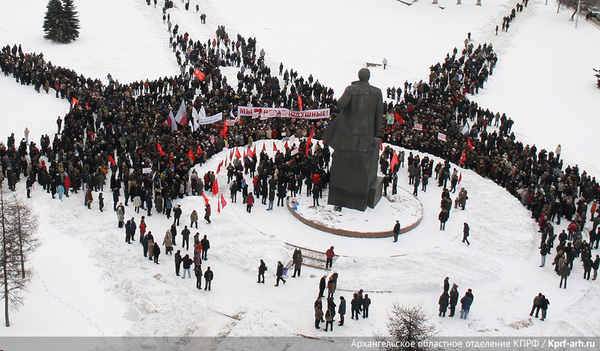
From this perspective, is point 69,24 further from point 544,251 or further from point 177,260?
point 544,251

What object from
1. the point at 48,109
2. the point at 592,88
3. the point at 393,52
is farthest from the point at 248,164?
the point at 592,88

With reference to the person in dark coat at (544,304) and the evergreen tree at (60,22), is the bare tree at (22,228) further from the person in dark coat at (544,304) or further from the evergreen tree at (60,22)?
the evergreen tree at (60,22)

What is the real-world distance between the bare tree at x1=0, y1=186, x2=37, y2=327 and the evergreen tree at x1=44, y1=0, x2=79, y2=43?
3122cm

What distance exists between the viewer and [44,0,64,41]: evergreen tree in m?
51.6

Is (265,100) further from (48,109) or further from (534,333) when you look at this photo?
(534,333)

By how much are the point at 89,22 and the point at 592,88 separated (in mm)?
39101

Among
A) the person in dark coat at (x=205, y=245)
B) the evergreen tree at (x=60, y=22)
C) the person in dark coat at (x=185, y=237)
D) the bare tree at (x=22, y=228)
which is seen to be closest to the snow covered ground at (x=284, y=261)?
the person in dark coat at (x=205, y=245)

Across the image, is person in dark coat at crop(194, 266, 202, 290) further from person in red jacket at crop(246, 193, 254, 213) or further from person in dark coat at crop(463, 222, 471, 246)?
person in dark coat at crop(463, 222, 471, 246)

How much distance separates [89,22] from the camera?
187 feet

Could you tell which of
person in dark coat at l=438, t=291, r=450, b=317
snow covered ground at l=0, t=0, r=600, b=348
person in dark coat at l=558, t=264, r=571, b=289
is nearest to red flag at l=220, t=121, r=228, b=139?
snow covered ground at l=0, t=0, r=600, b=348

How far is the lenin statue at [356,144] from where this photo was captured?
91.4ft

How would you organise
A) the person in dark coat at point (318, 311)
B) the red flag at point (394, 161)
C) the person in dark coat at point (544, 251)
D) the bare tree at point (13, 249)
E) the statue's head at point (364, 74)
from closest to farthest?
1. the bare tree at point (13, 249)
2. the person in dark coat at point (318, 311)
3. the person in dark coat at point (544, 251)
4. the statue's head at point (364, 74)
5. the red flag at point (394, 161)

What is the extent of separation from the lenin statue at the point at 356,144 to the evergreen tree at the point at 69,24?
1200 inches

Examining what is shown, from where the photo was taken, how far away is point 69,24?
5200 cm
